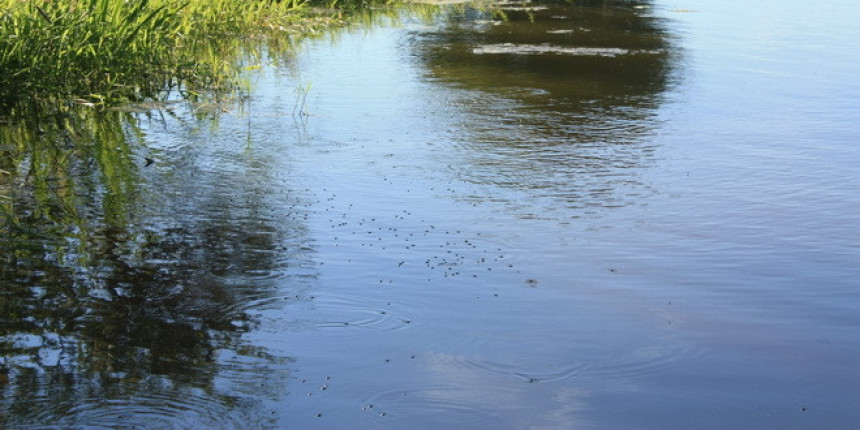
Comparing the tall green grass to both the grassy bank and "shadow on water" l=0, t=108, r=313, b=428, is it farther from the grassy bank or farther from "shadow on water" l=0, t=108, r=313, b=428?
"shadow on water" l=0, t=108, r=313, b=428

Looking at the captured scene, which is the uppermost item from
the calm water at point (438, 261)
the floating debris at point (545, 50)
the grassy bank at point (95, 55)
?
the grassy bank at point (95, 55)

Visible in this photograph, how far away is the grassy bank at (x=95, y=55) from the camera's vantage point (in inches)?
296

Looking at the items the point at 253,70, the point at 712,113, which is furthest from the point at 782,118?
the point at 253,70

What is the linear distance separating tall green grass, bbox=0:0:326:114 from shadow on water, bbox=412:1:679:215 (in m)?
2.20

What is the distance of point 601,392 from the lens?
356cm

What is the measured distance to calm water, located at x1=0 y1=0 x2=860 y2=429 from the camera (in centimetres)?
350

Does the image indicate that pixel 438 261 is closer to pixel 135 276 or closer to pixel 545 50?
pixel 135 276

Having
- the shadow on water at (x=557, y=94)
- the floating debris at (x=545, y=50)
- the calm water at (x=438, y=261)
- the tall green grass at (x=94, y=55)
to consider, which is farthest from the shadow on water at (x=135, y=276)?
the floating debris at (x=545, y=50)

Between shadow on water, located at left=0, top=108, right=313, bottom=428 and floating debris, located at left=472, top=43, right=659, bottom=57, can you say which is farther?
floating debris, located at left=472, top=43, right=659, bottom=57

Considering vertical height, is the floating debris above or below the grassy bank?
below

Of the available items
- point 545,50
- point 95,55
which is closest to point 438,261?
point 95,55

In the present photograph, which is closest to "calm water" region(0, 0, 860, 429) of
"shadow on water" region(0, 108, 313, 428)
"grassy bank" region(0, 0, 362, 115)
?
"shadow on water" region(0, 108, 313, 428)

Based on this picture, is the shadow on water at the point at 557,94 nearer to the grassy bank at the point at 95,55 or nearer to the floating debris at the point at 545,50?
the floating debris at the point at 545,50

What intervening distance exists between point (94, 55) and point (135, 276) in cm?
392
